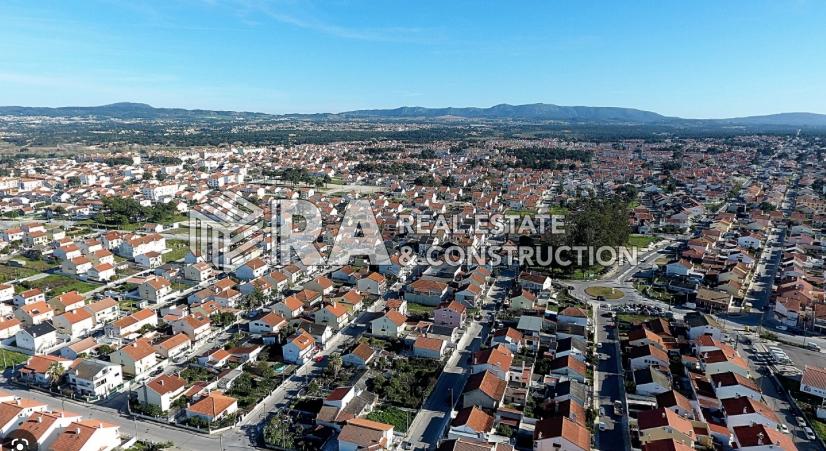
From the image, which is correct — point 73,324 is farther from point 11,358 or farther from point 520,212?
point 520,212

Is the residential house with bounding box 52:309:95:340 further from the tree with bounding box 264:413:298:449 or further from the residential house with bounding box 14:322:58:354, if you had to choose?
the tree with bounding box 264:413:298:449

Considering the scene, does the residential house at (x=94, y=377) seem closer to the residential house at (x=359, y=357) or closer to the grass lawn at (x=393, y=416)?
the residential house at (x=359, y=357)

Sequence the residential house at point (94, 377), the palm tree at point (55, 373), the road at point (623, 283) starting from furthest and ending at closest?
the road at point (623, 283) < the palm tree at point (55, 373) < the residential house at point (94, 377)

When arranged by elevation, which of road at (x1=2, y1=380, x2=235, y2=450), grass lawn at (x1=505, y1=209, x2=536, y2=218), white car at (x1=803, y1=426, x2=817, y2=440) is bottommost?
road at (x1=2, y1=380, x2=235, y2=450)

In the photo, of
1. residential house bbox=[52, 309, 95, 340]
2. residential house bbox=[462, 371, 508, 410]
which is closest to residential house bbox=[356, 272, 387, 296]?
residential house bbox=[462, 371, 508, 410]

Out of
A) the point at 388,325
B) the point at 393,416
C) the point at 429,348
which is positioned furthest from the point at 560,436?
the point at 388,325

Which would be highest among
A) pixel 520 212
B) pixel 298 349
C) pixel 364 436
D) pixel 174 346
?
pixel 520 212

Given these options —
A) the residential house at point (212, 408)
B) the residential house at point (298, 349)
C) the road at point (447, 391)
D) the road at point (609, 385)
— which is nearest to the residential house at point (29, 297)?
the residential house at point (298, 349)
